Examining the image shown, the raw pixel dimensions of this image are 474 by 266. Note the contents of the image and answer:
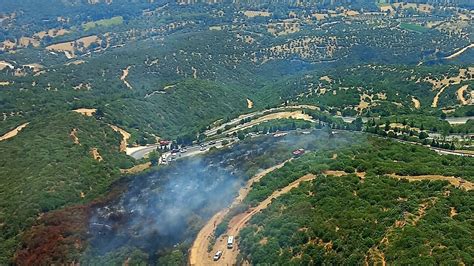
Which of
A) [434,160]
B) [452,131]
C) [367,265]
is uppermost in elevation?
[367,265]

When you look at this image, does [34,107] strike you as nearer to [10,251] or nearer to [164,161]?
[164,161]

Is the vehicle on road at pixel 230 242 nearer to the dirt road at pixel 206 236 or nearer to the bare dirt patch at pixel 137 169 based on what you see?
the dirt road at pixel 206 236

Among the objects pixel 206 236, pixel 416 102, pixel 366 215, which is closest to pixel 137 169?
pixel 206 236

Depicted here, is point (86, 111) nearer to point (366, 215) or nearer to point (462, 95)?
point (366, 215)

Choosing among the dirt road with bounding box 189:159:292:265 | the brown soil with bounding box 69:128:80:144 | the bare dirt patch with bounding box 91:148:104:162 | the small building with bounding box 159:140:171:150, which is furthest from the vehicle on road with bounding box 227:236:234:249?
the small building with bounding box 159:140:171:150

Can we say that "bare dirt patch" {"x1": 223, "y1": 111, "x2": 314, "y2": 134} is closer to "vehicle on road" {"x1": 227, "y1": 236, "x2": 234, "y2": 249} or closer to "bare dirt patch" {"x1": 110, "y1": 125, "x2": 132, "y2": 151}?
"bare dirt patch" {"x1": 110, "y1": 125, "x2": 132, "y2": 151}

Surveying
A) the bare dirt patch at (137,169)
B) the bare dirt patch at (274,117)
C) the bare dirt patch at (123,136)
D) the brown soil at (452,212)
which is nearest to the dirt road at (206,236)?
the brown soil at (452,212)

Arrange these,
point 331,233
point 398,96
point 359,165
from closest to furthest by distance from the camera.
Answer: point 331,233, point 359,165, point 398,96

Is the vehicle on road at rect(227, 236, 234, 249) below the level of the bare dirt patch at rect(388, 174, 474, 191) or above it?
below

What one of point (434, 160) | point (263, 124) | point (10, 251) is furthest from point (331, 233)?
point (263, 124)
